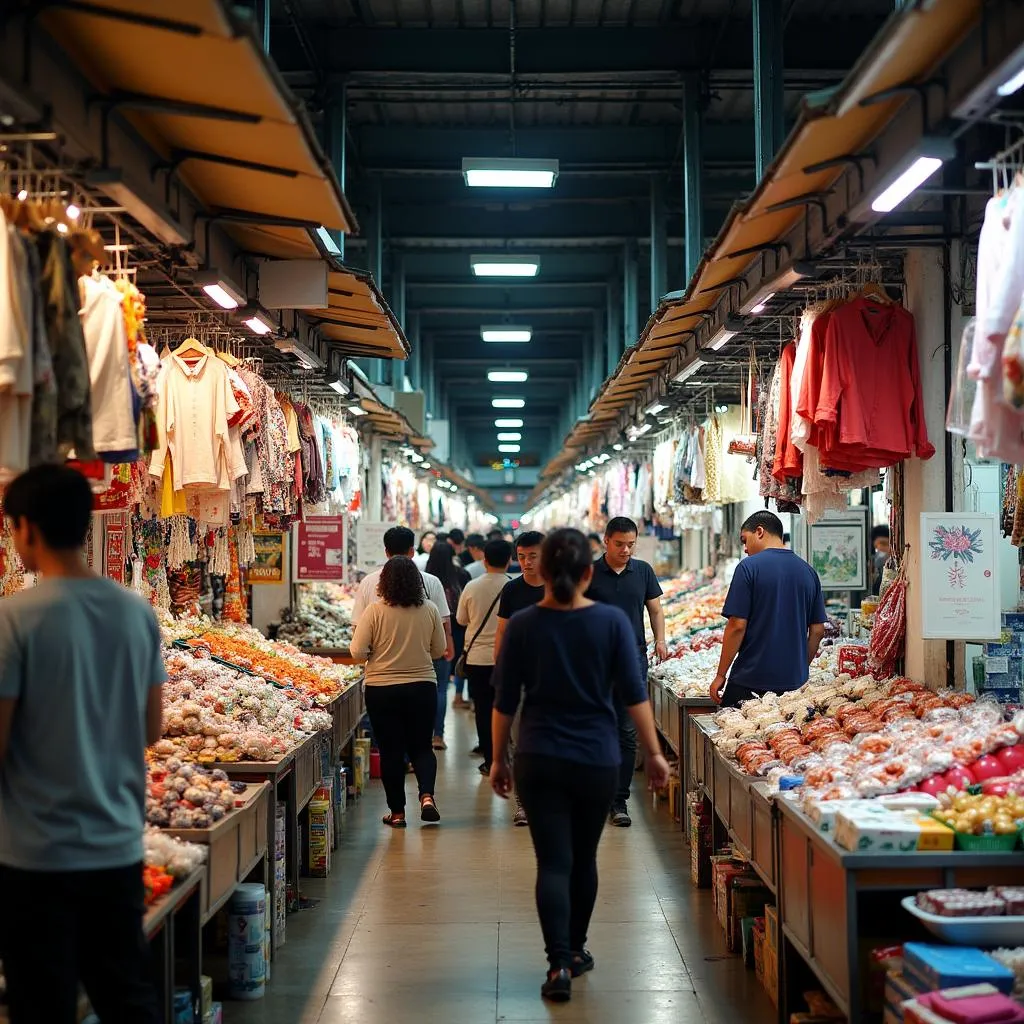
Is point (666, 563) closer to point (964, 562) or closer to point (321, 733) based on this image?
point (321, 733)

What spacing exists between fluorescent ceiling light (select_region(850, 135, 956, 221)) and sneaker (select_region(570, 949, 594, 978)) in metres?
3.32

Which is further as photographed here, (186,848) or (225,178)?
(225,178)

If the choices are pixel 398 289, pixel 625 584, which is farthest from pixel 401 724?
pixel 398 289

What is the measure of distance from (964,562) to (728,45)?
7444mm

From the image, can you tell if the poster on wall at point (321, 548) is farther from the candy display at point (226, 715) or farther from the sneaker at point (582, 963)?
the sneaker at point (582, 963)

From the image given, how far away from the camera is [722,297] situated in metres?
8.33

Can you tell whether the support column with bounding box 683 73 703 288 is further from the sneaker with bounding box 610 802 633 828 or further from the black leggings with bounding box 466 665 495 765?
the sneaker with bounding box 610 802 633 828

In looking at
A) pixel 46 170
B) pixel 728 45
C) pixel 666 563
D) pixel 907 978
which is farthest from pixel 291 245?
pixel 666 563

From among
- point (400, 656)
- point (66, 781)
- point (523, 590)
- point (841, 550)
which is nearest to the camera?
point (66, 781)

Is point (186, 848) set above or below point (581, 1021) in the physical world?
above

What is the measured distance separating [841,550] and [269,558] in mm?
5135

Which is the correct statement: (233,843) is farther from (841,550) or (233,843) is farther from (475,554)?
(475,554)

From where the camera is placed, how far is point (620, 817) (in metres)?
8.98

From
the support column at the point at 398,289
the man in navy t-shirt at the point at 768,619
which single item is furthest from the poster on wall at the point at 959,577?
the support column at the point at 398,289
